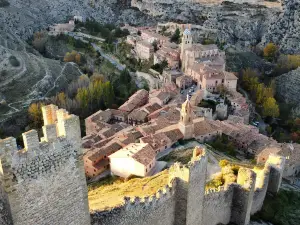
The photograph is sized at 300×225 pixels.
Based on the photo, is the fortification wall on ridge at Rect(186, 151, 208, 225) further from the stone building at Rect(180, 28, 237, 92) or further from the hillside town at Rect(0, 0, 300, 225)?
the stone building at Rect(180, 28, 237, 92)

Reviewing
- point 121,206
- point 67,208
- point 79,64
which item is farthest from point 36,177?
point 79,64

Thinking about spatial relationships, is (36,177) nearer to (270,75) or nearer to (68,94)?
(68,94)

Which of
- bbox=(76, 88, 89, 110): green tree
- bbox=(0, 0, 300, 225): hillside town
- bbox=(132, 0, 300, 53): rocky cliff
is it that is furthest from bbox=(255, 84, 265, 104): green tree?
bbox=(76, 88, 89, 110): green tree

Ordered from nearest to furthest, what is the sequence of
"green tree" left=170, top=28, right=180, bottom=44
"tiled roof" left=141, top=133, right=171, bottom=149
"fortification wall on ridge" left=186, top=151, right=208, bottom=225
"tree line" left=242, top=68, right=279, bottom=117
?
"fortification wall on ridge" left=186, top=151, right=208, bottom=225
"tiled roof" left=141, top=133, right=171, bottom=149
"tree line" left=242, top=68, right=279, bottom=117
"green tree" left=170, top=28, right=180, bottom=44

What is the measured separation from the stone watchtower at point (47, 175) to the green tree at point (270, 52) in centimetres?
7255

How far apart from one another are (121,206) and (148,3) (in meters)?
89.8

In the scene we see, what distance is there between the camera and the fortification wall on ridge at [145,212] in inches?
538

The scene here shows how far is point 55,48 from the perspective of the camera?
7362 cm

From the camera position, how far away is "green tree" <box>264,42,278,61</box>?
7736 centimetres

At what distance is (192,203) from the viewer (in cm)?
1702

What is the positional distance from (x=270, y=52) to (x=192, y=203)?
67.4m

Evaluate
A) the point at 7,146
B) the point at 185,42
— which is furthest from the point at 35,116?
the point at 7,146

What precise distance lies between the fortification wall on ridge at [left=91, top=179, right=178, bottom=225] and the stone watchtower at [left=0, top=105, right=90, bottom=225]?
2351 millimetres

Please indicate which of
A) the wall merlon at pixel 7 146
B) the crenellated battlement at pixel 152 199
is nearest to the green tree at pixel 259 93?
the crenellated battlement at pixel 152 199
